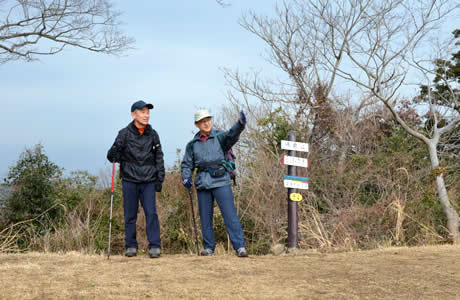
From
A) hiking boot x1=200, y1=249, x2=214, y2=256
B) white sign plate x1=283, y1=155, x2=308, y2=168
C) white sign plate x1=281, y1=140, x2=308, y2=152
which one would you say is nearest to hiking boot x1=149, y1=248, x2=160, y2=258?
hiking boot x1=200, y1=249, x2=214, y2=256

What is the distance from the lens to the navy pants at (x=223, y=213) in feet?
22.0

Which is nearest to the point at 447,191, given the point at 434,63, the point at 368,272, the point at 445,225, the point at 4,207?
the point at 445,225

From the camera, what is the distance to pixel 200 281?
16.4ft

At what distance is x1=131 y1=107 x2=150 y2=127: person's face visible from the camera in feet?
22.4

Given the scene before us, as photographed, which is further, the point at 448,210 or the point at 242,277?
the point at 448,210

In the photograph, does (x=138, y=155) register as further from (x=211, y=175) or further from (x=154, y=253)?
(x=154, y=253)

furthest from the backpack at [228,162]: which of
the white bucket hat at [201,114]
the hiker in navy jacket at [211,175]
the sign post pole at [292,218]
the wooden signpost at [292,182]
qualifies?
the sign post pole at [292,218]

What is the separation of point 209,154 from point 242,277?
79.0 inches

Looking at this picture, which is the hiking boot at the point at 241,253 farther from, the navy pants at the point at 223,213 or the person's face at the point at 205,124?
the person's face at the point at 205,124

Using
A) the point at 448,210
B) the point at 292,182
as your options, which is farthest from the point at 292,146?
the point at 448,210

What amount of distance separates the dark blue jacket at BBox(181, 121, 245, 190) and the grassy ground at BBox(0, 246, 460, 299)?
1.01 metres

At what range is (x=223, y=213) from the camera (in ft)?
22.2

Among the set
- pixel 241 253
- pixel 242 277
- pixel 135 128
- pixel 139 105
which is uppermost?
pixel 139 105

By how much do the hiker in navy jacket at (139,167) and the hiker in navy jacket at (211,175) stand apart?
43 cm
